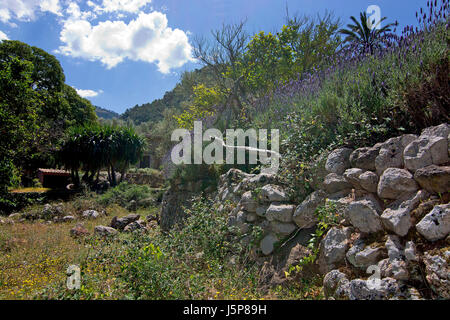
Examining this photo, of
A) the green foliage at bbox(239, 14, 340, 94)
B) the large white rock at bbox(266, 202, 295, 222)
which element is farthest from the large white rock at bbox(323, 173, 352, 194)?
the green foliage at bbox(239, 14, 340, 94)

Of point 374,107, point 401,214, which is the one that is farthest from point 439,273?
point 374,107

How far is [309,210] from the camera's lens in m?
2.83

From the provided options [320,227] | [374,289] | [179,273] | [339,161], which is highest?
[339,161]

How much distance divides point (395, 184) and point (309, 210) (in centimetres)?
89

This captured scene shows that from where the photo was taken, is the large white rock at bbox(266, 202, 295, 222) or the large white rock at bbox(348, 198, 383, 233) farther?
the large white rock at bbox(266, 202, 295, 222)

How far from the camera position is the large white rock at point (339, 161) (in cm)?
280

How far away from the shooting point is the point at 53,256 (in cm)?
440

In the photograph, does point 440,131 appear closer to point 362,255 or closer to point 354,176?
point 354,176

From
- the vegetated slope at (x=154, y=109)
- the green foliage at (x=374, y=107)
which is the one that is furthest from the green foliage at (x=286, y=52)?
the vegetated slope at (x=154, y=109)

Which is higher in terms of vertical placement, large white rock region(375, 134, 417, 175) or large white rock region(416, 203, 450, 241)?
large white rock region(375, 134, 417, 175)

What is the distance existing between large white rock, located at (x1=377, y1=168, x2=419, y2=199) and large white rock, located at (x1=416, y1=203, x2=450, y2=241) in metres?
0.29

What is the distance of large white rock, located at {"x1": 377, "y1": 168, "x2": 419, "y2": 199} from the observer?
217 centimetres

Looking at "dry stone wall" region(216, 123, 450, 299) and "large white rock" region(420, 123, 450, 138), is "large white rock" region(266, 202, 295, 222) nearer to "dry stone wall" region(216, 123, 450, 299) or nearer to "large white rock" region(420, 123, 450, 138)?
"dry stone wall" region(216, 123, 450, 299)

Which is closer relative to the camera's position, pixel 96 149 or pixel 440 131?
pixel 440 131
